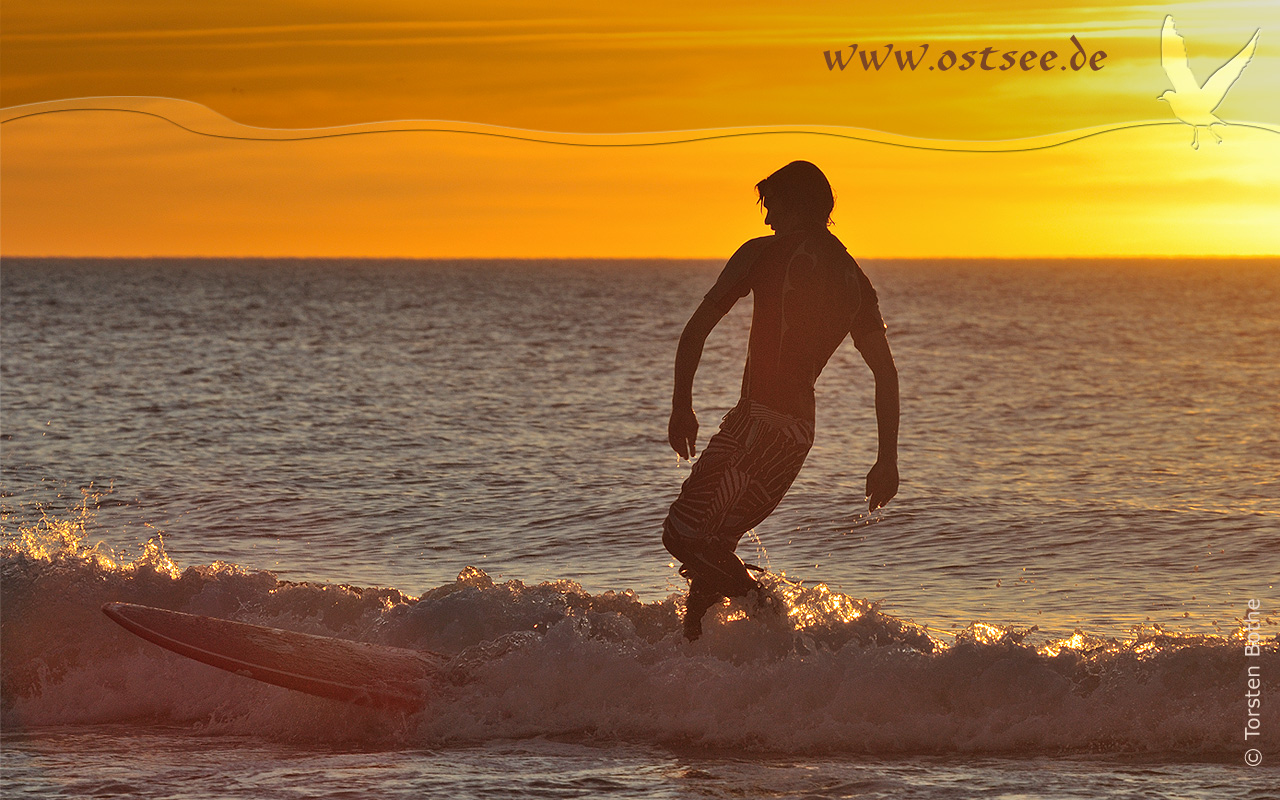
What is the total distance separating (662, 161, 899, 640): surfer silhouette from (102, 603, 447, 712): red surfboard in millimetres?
1493

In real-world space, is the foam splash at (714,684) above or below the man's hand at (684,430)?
below

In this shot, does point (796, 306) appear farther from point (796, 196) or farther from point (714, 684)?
point (714, 684)

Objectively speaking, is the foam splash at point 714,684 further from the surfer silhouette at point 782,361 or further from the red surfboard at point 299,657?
the surfer silhouette at point 782,361

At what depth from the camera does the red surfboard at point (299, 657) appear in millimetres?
5676

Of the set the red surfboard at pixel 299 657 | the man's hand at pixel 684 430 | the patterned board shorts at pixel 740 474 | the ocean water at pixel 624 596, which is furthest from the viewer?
the red surfboard at pixel 299 657

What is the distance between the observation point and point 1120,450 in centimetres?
1639

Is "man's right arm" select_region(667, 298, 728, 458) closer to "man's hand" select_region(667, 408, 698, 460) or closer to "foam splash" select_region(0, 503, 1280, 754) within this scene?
"man's hand" select_region(667, 408, 698, 460)

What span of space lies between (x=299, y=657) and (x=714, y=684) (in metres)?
1.98

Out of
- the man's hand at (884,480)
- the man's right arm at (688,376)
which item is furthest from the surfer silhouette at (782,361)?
the man's right arm at (688,376)

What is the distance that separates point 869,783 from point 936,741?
2.49 ft

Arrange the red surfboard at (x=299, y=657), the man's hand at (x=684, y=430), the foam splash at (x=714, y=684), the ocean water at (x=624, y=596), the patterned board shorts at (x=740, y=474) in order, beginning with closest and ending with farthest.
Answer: the man's hand at (x=684, y=430) < the ocean water at (x=624, y=596) < the patterned board shorts at (x=740, y=474) < the foam splash at (x=714, y=684) < the red surfboard at (x=299, y=657)

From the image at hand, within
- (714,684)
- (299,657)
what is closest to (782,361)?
(714,684)

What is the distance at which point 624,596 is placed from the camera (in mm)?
6852

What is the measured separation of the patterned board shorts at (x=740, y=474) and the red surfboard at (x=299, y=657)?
1556 millimetres
